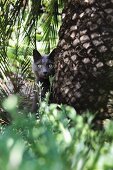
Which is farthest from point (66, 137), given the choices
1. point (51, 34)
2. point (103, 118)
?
point (51, 34)

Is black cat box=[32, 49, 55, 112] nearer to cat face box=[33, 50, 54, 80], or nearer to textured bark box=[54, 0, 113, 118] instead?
cat face box=[33, 50, 54, 80]

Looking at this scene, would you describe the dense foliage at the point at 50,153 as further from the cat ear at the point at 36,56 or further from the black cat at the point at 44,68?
the cat ear at the point at 36,56

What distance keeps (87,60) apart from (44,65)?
1.63 meters

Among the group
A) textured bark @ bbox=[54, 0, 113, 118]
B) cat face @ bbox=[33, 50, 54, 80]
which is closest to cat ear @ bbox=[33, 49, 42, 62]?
cat face @ bbox=[33, 50, 54, 80]

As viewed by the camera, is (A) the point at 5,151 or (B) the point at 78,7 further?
(B) the point at 78,7

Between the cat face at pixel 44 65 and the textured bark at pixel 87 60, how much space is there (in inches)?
52.9

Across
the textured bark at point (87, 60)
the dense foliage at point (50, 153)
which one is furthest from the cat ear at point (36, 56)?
the dense foliage at point (50, 153)

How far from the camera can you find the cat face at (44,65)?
3.38m

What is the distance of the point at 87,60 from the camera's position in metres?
1.82

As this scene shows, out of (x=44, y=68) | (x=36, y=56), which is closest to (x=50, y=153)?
(x=44, y=68)

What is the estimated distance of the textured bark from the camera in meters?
1.76

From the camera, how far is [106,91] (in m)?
1.75

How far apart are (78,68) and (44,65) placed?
5.26ft

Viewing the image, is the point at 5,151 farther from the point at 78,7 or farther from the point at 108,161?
the point at 78,7
